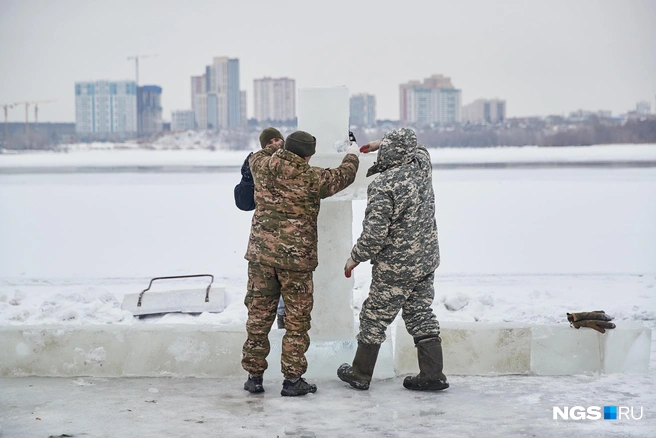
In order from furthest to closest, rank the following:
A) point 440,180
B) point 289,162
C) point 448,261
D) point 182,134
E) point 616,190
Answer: point 182,134 < point 440,180 < point 616,190 < point 448,261 < point 289,162

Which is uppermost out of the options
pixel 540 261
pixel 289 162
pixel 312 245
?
pixel 289 162

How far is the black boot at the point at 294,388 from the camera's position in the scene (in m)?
4.67

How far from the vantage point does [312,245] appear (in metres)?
4.71

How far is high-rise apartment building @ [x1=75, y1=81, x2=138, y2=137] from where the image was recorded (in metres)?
76.3

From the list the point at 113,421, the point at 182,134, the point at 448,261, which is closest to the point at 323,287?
the point at 113,421

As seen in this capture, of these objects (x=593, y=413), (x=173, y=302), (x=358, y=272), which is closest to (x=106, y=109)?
(x=358, y=272)

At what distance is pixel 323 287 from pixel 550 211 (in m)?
14.4

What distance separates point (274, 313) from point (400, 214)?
0.94m

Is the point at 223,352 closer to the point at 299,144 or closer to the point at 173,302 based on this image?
the point at 299,144

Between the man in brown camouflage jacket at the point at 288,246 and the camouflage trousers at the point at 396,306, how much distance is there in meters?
0.36

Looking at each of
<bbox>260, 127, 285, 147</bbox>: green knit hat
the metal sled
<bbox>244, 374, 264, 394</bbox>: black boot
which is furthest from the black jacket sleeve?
the metal sled

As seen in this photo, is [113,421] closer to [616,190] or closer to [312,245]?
[312,245]

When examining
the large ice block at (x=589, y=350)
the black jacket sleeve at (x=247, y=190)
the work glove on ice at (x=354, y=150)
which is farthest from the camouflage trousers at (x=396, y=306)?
the black jacket sleeve at (x=247, y=190)

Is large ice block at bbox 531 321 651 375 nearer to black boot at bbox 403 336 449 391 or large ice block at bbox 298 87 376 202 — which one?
black boot at bbox 403 336 449 391
